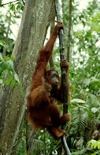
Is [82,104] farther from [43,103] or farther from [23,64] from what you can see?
[23,64]

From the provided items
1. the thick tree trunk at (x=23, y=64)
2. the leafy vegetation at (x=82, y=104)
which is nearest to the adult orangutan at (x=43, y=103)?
the thick tree trunk at (x=23, y=64)

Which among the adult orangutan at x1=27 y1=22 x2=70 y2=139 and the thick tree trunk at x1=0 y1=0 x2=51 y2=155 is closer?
the thick tree trunk at x1=0 y1=0 x2=51 y2=155

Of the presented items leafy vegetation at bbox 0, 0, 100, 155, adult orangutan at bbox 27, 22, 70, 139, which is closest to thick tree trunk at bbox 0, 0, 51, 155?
adult orangutan at bbox 27, 22, 70, 139

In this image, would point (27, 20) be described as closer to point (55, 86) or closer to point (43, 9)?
point (43, 9)

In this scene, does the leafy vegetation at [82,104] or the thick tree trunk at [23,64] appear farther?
the leafy vegetation at [82,104]

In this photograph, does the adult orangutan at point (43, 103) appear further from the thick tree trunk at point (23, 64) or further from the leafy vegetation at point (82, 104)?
the leafy vegetation at point (82, 104)

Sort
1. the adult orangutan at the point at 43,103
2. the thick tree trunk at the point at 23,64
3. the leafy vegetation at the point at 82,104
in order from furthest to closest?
the leafy vegetation at the point at 82,104 < the adult orangutan at the point at 43,103 < the thick tree trunk at the point at 23,64

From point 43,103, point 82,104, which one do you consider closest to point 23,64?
point 43,103

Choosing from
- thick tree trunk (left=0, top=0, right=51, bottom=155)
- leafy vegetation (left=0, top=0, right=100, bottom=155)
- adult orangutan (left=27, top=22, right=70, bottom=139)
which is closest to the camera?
thick tree trunk (left=0, top=0, right=51, bottom=155)

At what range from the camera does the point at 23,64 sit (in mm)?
3049

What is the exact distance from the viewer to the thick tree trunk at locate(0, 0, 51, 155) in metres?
2.76

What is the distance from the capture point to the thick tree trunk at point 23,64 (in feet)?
9.06

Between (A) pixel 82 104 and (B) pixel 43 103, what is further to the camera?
(A) pixel 82 104

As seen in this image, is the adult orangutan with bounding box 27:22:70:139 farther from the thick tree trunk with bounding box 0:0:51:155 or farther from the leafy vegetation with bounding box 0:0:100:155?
the leafy vegetation with bounding box 0:0:100:155
